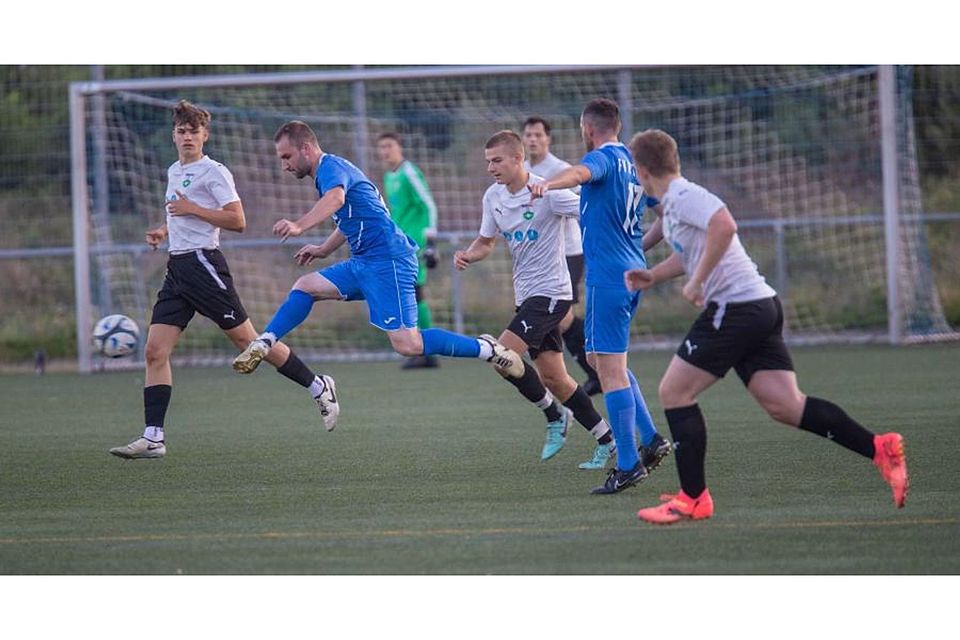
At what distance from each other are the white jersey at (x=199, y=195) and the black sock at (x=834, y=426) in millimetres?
3891

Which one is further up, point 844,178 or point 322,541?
point 844,178

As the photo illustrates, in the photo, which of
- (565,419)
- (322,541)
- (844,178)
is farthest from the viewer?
(844,178)

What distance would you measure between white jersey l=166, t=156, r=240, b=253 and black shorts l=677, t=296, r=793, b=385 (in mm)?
3511

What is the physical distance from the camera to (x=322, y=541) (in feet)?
18.7

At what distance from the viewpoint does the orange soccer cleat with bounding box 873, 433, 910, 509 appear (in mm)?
5910

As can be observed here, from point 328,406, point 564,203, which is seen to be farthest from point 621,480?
point 328,406

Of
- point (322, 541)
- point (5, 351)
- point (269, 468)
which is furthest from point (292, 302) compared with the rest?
point (5, 351)

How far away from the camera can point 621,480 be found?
271 inches

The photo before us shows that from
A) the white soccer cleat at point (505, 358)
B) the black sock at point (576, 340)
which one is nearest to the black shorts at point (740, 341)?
the white soccer cleat at point (505, 358)

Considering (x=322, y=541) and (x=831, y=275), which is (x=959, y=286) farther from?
(x=322, y=541)

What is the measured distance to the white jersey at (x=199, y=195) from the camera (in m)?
8.52

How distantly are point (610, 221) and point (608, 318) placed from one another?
48 cm

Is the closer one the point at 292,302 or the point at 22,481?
the point at 22,481

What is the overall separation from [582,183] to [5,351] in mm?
13032
